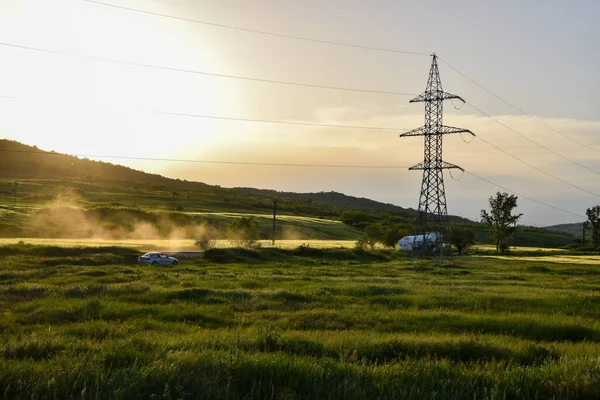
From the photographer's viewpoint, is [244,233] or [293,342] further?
[244,233]

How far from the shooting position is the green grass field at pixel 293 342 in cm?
760

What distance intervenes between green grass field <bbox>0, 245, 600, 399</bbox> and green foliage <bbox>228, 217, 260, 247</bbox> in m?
42.0

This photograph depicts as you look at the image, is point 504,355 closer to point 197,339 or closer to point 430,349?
point 430,349

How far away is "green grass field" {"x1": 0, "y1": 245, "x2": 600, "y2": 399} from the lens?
24.9ft

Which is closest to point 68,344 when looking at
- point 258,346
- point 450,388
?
point 258,346

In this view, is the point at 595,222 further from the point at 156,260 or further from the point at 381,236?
the point at 156,260

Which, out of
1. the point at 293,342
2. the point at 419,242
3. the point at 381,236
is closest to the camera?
the point at 293,342

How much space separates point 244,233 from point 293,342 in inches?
2514

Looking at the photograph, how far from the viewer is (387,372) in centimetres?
900

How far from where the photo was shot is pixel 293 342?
12102 mm

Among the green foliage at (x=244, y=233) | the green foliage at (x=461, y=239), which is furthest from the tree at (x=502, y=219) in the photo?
the green foliage at (x=244, y=233)

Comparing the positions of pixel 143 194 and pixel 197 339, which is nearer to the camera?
pixel 197 339

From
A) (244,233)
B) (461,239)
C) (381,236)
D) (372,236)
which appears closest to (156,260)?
(244,233)

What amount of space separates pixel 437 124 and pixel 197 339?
2145 inches
